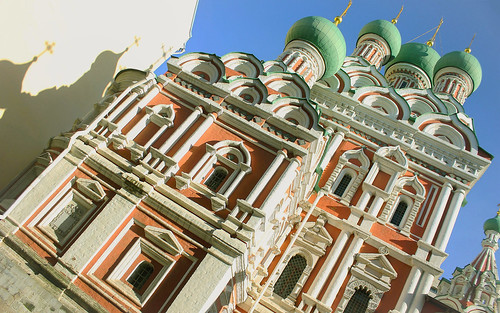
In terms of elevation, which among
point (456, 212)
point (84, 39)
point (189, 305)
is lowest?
point (189, 305)

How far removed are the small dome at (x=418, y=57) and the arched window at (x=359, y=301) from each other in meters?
13.2

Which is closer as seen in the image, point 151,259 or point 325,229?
point 151,259

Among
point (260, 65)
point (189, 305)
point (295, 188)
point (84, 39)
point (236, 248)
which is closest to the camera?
point (189, 305)

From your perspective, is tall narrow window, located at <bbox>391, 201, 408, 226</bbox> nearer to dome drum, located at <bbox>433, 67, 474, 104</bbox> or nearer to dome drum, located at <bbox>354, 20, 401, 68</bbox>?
dome drum, located at <bbox>433, 67, 474, 104</bbox>

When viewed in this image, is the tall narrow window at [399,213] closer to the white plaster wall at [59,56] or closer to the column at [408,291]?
the column at [408,291]

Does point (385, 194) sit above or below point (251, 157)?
above

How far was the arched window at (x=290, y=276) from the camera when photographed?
10703 mm

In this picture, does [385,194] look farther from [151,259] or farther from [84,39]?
[84,39]

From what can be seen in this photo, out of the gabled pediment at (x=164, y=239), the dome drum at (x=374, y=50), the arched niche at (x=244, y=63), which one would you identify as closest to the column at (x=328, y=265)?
the gabled pediment at (x=164, y=239)

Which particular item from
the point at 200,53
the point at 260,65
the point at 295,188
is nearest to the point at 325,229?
the point at 295,188

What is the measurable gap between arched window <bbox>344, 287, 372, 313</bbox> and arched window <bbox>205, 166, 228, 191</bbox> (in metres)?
4.31

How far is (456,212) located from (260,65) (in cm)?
663

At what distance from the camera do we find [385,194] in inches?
470

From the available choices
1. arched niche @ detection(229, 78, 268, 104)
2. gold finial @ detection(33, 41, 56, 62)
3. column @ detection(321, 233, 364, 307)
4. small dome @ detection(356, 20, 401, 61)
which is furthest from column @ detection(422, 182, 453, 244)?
gold finial @ detection(33, 41, 56, 62)
